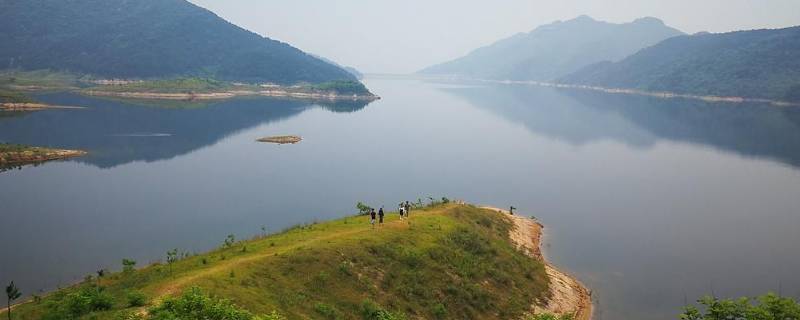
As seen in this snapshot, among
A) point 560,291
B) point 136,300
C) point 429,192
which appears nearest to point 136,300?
point 136,300

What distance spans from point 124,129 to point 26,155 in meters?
47.7

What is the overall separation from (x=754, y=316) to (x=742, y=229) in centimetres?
5570

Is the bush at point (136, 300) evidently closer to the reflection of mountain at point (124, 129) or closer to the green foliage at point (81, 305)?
the green foliage at point (81, 305)

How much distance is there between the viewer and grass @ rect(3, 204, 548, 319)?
3003 cm

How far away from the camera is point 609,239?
6544 centimetres

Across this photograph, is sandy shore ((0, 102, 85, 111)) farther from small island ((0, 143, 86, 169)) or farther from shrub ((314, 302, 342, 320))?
shrub ((314, 302, 342, 320))

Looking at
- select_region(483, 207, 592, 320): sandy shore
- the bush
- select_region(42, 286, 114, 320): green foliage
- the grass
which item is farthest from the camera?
select_region(483, 207, 592, 320): sandy shore

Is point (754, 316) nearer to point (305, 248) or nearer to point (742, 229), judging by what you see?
point (305, 248)

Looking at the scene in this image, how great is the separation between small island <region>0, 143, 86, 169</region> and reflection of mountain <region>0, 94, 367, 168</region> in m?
4.95

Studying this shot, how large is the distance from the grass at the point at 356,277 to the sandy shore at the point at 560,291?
124 cm

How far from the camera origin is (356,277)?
36.2 metres

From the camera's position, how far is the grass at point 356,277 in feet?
98.5

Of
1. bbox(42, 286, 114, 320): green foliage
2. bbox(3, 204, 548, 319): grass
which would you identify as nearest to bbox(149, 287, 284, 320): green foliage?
bbox(3, 204, 548, 319): grass

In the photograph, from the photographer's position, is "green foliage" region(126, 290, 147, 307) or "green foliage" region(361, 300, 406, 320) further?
"green foliage" region(361, 300, 406, 320)
